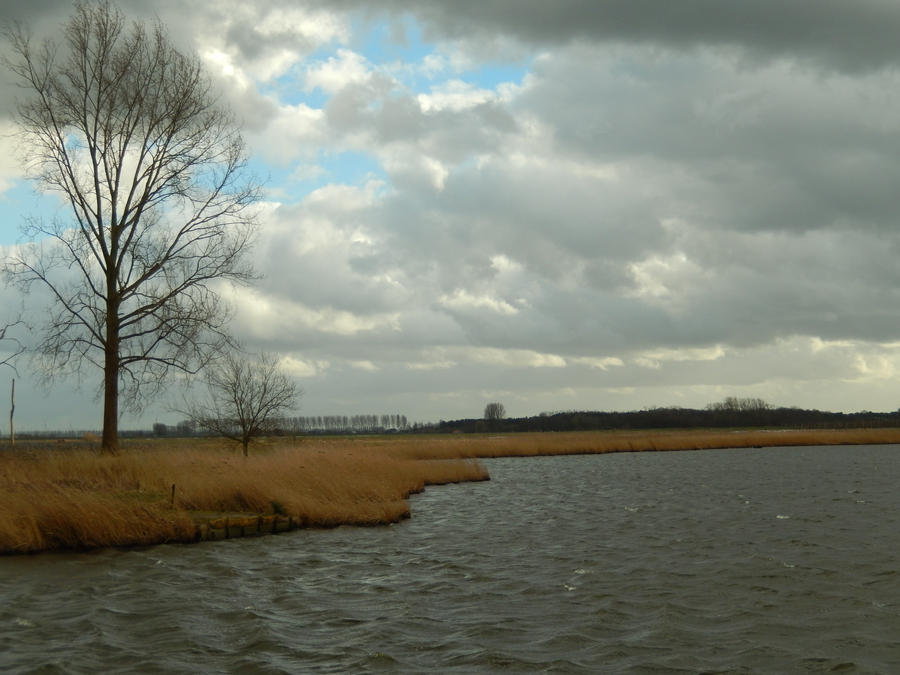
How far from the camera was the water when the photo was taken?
8.28 metres

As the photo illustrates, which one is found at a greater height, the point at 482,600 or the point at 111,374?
the point at 111,374

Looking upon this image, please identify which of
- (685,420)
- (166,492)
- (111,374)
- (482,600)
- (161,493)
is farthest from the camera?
(685,420)

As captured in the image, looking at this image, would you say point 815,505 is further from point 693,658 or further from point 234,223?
point 234,223

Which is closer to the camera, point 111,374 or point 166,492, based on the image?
point 166,492

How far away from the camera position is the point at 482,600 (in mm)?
11062

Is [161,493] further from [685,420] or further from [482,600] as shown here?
[685,420]

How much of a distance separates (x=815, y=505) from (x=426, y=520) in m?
12.0

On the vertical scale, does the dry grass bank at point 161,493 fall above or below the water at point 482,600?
above


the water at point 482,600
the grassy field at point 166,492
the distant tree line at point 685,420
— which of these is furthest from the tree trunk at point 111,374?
the distant tree line at point 685,420

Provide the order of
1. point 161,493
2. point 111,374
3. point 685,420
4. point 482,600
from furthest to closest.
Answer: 1. point 685,420
2. point 111,374
3. point 161,493
4. point 482,600

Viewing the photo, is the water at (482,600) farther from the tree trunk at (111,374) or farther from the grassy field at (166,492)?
the tree trunk at (111,374)

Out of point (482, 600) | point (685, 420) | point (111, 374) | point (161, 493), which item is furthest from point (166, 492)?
point (685, 420)

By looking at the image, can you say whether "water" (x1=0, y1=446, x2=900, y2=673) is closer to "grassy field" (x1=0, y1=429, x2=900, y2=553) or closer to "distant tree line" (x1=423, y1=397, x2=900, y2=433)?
"grassy field" (x1=0, y1=429, x2=900, y2=553)

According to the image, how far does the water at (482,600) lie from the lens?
8.28m
